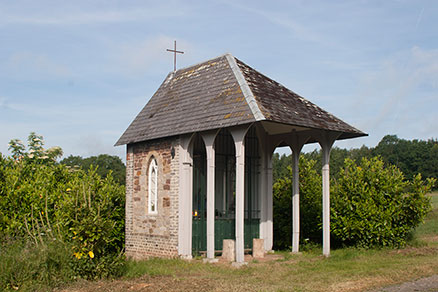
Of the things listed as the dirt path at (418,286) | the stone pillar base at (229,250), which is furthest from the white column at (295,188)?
the dirt path at (418,286)

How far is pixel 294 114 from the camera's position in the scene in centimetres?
1348

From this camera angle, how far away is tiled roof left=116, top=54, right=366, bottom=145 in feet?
42.8

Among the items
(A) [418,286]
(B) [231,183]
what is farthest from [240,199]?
(A) [418,286]

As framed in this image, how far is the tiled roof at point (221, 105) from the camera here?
13031 millimetres

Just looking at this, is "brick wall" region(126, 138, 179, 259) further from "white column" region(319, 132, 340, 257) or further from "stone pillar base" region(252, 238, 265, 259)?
"white column" region(319, 132, 340, 257)

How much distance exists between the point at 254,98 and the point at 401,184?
610 centimetres

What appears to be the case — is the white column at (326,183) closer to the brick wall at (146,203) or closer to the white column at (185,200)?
the white column at (185,200)

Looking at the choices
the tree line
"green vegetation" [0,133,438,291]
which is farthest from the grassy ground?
the tree line

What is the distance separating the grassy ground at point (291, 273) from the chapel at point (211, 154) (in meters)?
0.92

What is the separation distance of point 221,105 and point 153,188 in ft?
12.8

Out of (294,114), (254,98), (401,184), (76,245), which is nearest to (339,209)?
(401,184)

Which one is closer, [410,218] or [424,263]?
[424,263]

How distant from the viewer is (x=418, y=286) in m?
9.28

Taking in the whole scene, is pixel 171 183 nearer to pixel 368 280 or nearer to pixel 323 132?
pixel 323 132
